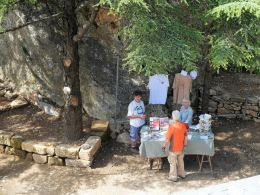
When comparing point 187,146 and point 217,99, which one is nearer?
point 187,146

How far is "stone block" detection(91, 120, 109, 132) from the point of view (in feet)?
36.5

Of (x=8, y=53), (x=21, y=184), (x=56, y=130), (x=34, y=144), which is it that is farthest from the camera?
(x=8, y=53)

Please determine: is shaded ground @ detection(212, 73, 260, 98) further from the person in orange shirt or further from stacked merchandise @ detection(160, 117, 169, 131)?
the person in orange shirt

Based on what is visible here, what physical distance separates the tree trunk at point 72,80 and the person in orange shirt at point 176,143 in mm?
2238

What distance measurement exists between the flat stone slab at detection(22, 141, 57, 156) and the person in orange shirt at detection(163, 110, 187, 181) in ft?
8.33

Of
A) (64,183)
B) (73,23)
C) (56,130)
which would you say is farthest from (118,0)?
(56,130)

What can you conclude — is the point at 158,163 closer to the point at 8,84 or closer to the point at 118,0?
the point at 118,0

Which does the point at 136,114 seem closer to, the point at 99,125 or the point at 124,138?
the point at 124,138

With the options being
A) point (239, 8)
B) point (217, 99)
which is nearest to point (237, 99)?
point (217, 99)

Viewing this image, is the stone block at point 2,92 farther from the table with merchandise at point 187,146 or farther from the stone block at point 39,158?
the table with merchandise at point 187,146

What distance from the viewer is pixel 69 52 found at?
10008 mm

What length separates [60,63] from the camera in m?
12.1

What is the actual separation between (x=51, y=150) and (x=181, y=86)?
11.2 feet

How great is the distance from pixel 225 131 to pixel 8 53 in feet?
20.5
